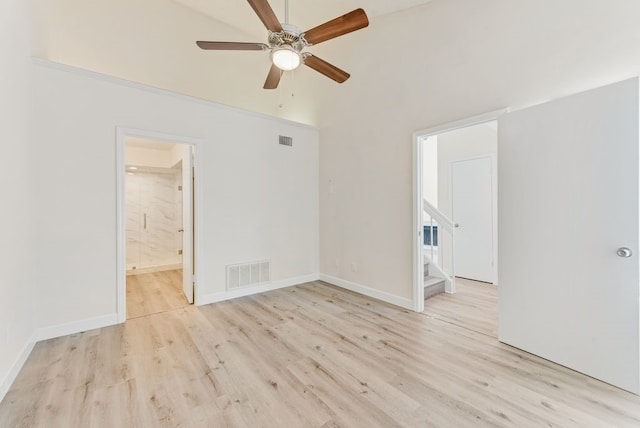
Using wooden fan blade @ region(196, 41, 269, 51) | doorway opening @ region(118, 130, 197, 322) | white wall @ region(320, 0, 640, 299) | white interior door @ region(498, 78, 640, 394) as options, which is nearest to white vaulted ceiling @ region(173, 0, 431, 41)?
white wall @ region(320, 0, 640, 299)

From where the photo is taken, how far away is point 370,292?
3.87m

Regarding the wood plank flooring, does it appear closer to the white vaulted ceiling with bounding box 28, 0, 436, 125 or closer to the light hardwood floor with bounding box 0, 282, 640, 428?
the light hardwood floor with bounding box 0, 282, 640, 428

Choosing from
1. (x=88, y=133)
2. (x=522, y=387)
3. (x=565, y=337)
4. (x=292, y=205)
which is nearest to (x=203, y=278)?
(x=292, y=205)

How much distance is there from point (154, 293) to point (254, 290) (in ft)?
5.36

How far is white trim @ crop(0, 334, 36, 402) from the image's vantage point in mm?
1796

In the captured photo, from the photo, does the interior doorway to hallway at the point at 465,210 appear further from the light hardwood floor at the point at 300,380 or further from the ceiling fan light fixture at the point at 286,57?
the ceiling fan light fixture at the point at 286,57

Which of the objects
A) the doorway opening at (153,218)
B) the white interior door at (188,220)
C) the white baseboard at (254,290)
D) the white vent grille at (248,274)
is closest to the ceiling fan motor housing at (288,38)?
the white interior door at (188,220)

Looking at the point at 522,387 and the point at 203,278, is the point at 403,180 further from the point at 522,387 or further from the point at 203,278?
the point at 203,278

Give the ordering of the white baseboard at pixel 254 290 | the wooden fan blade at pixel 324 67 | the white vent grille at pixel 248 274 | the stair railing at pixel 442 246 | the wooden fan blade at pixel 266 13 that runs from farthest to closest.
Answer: the stair railing at pixel 442 246 < the white vent grille at pixel 248 274 < the white baseboard at pixel 254 290 < the wooden fan blade at pixel 324 67 < the wooden fan blade at pixel 266 13

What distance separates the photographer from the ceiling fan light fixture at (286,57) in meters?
2.13

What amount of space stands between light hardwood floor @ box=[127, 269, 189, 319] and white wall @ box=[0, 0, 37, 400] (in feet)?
3.55

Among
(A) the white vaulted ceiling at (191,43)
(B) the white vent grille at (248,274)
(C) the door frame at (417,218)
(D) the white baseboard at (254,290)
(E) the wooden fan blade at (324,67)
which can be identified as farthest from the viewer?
(B) the white vent grille at (248,274)

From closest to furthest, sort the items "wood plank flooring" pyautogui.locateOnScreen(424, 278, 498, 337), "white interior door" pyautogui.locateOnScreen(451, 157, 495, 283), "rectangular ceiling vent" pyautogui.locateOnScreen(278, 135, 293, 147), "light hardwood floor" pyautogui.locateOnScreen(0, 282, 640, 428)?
"light hardwood floor" pyautogui.locateOnScreen(0, 282, 640, 428) < "wood plank flooring" pyautogui.locateOnScreen(424, 278, 498, 337) < "rectangular ceiling vent" pyautogui.locateOnScreen(278, 135, 293, 147) < "white interior door" pyautogui.locateOnScreen(451, 157, 495, 283)

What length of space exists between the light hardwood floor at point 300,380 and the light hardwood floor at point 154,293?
0.51 meters
